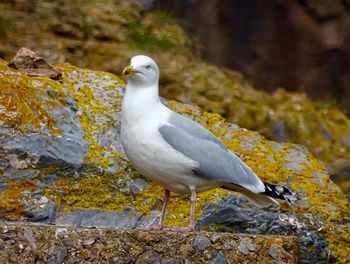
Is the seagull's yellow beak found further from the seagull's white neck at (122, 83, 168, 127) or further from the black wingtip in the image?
the black wingtip

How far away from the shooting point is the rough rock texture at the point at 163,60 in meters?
7.62

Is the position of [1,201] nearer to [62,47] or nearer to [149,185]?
[149,185]

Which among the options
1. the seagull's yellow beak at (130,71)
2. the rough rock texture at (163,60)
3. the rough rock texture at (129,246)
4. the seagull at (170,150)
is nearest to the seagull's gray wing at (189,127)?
the seagull at (170,150)

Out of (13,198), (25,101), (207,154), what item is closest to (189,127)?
(207,154)

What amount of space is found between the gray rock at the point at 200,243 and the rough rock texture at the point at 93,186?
0.99 m

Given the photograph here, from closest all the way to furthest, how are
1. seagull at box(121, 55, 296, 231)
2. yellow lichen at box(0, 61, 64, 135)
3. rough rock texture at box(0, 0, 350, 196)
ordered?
seagull at box(121, 55, 296, 231), yellow lichen at box(0, 61, 64, 135), rough rock texture at box(0, 0, 350, 196)

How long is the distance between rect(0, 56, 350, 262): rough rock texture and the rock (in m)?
0.15

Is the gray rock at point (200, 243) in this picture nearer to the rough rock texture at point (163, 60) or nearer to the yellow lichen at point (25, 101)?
the yellow lichen at point (25, 101)

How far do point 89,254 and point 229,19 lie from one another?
18.1ft

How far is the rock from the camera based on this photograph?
603 centimetres

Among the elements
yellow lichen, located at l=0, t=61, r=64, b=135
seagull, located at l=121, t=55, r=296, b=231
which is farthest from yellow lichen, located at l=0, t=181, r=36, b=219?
seagull, located at l=121, t=55, r=296, b=231

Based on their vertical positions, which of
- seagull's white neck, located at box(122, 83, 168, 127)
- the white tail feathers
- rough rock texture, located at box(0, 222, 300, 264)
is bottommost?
the white tail feathers

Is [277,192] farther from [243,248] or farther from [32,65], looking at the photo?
[32,65]

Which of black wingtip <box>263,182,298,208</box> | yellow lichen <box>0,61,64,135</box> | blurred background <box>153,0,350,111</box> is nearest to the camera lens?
black wingtip <box>263,182,298,208</box>
